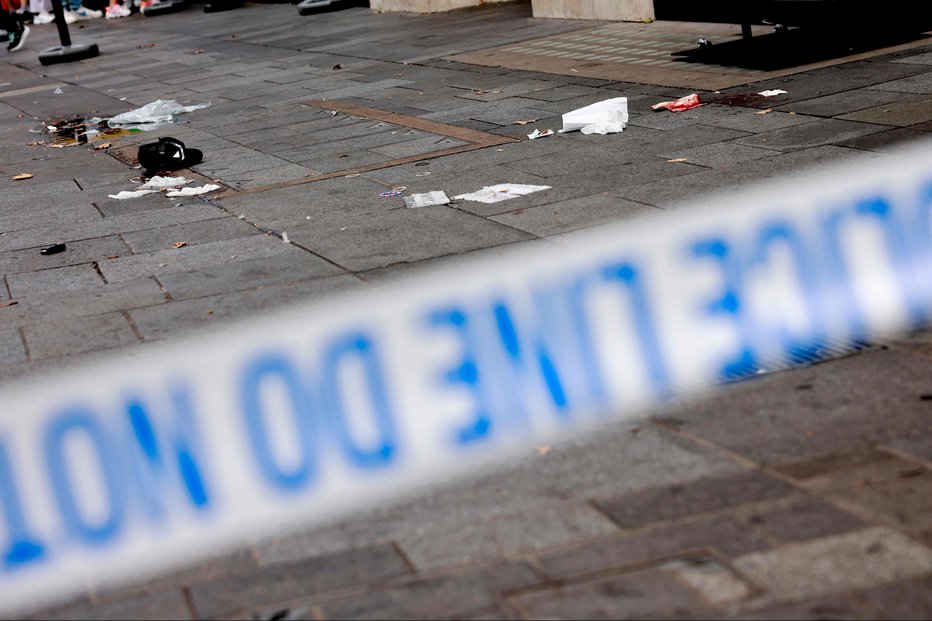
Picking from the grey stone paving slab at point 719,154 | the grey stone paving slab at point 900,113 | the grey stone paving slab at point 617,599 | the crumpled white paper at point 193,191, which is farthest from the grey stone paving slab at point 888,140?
the grey stone paving slab at point 617,599

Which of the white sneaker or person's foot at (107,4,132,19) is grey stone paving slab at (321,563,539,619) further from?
the white sneaker

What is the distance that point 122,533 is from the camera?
351 cm

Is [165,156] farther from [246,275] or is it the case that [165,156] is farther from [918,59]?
[918,59]

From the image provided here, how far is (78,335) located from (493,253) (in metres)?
1.96

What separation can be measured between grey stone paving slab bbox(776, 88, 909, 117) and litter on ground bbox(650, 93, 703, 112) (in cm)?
72

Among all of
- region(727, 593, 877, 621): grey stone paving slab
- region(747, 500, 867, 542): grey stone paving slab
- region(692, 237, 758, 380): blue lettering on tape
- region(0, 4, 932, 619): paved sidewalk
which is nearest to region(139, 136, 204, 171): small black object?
region(0, 4, 932, 619): paved sidewalk

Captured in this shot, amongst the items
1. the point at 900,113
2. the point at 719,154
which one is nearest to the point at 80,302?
the point at 719,154

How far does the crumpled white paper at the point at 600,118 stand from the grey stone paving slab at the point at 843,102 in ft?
3.56

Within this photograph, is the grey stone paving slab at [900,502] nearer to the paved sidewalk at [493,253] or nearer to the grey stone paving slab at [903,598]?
the paved sidewalk at [493,253]

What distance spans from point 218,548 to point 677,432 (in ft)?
4.74

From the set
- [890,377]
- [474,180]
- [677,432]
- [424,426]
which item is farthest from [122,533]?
[474,180]

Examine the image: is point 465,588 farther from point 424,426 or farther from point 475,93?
point 475,93

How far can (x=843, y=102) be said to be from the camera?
26.5ft

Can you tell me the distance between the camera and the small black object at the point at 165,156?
9031 millimetres
